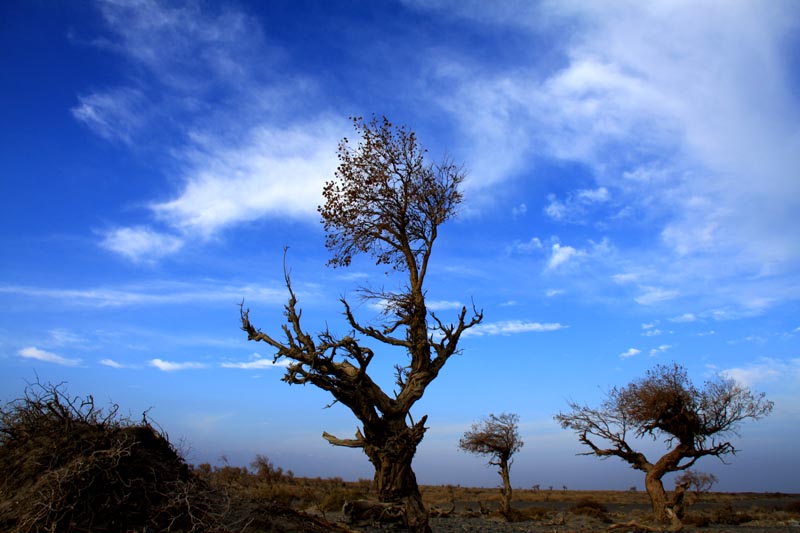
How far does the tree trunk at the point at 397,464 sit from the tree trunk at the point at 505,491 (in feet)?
45.1

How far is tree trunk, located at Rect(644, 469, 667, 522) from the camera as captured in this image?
2166 cm

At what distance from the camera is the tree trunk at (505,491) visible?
2662 centimetres

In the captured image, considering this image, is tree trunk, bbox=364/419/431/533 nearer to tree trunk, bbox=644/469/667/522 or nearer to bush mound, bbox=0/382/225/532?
bush mound, bbox=0/382/225/532

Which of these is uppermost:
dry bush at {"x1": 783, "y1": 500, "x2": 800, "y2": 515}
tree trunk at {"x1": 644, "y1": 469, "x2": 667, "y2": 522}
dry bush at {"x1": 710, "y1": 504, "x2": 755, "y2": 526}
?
tree trunk at {"x1": 644, "y1": 469, "x2": 667, "y2": 522}

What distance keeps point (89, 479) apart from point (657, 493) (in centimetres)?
2215

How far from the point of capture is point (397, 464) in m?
14.3

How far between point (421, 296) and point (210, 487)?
9.04 meters

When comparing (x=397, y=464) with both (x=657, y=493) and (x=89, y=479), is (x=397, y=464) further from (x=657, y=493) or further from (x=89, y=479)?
(x=657, y=493)

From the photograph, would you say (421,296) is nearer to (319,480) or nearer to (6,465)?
(6,465)

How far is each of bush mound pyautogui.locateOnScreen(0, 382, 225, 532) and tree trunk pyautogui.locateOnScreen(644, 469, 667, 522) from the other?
2004 centimetres

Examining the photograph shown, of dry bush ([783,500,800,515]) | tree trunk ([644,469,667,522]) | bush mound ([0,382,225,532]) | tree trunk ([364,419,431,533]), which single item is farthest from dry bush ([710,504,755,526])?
bush mound ([0,382,225,532])

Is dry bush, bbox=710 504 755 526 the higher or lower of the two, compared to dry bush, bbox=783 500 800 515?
lower

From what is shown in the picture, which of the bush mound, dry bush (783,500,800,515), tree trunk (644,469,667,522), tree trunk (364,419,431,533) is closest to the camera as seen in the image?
the bush mound

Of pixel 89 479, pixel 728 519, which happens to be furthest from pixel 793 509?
pixel 89 479
